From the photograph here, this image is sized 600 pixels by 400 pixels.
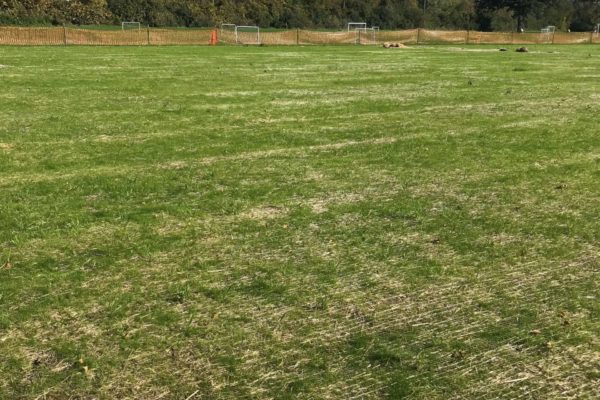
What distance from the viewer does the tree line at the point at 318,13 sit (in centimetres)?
6469

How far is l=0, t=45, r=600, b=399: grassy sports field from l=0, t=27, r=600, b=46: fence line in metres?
32.5

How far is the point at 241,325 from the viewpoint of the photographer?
3.98m

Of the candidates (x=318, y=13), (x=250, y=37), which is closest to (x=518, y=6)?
(x=318, y=13)

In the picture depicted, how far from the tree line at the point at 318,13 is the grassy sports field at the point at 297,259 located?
184ft

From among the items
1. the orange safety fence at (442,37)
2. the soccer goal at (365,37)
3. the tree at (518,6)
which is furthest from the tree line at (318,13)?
the orange safety fence at (442,37)

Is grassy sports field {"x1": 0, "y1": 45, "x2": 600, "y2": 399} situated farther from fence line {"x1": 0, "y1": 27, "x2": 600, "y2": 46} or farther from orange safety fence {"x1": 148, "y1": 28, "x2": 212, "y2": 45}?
orange safety fence {"x1": 148, "y1": 28, "x2": 212, "y2": 45}

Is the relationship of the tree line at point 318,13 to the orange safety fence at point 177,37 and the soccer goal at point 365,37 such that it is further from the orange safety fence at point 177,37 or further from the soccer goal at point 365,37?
the soccer goal at point 365,37

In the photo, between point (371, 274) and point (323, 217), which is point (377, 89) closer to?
point (323, 217)

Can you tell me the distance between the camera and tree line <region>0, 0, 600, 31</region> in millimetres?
64688

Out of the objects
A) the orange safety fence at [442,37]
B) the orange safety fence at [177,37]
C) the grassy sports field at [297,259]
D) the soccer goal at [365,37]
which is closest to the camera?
the grassy sports field at [297,259]

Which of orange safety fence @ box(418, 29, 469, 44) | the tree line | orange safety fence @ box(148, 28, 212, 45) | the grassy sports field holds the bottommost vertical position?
the grassy sports field

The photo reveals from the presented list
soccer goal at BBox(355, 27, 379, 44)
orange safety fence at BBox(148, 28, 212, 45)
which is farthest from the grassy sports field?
soccer goal at BBox(355, 27, 379, 44)

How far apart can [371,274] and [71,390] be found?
2.27m

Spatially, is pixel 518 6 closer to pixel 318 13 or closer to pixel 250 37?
pixel 318 13
